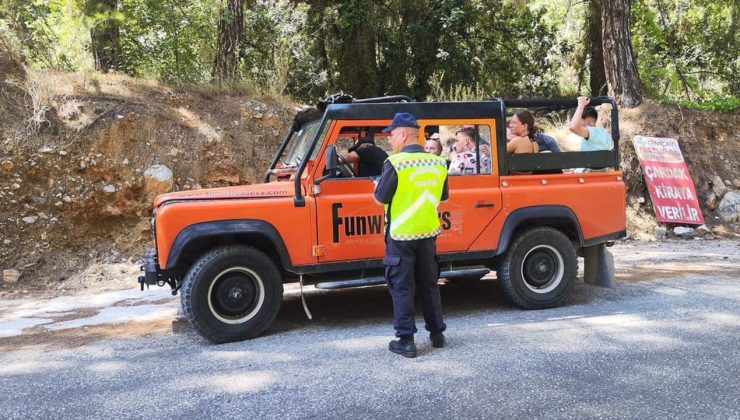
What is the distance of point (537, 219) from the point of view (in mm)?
5977

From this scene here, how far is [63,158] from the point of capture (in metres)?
9.70

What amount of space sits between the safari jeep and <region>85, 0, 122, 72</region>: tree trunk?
261 inches

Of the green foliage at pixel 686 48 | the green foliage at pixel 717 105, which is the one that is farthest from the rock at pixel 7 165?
the green foliage at pixel 686 48

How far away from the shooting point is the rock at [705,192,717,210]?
12297mm

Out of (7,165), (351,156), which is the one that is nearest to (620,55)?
(351,156)

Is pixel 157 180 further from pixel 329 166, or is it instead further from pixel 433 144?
pixel 329 166

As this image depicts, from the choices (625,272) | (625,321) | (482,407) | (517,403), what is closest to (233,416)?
(482,407)

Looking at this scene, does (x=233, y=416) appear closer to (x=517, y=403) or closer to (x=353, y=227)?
(x=517, y=403)

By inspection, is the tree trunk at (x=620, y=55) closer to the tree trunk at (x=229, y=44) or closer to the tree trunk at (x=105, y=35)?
the tree trunk at (x=229, y=44)

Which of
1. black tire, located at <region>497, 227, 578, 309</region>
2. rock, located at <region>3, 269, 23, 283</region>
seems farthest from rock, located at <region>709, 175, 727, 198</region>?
rock, located at <region>3, 269, 23, 283</region>

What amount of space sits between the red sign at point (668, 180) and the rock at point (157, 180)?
8.93 meters

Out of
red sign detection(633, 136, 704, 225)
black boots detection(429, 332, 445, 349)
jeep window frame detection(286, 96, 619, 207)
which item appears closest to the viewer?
black boots detection(429, 332, 445, 349)

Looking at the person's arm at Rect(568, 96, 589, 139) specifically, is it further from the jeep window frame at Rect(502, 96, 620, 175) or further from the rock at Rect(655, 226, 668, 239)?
the rock at Rect(655, 226, 668, 239)

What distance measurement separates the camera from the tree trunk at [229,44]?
12.2 meters
